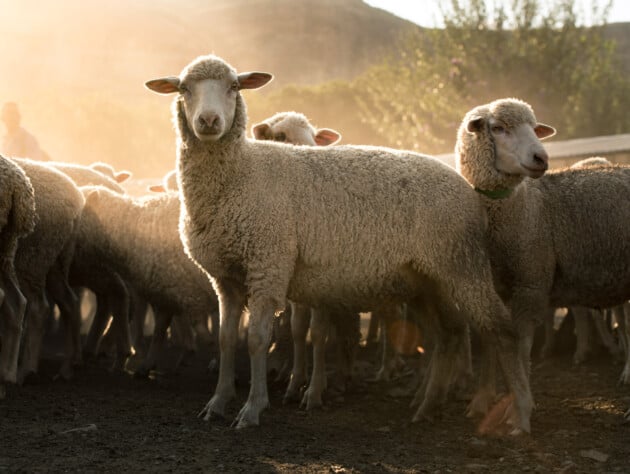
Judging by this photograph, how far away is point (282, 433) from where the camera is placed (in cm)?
558

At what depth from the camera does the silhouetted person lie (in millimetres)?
11797

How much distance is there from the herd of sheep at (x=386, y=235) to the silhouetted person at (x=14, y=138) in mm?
5419

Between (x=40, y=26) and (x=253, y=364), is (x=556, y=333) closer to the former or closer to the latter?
(x=253, y=364)

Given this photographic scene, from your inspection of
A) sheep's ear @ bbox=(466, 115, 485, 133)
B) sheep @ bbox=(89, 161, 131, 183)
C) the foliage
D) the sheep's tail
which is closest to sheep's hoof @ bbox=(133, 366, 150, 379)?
the sheep's tail

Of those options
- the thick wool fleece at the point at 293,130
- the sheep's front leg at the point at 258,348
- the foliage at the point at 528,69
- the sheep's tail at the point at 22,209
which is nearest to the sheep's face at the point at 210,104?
the sheep's front leg at the point at 258,348

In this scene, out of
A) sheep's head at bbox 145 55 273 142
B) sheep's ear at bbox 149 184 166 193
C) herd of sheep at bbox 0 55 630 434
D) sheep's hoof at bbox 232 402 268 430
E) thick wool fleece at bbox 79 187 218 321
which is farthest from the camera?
sheep's ear at bbox 149 184 166 193

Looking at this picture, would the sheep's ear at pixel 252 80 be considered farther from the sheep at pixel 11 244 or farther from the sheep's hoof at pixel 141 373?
the sheep's hoof at pixel 141 373

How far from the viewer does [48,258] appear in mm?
7574

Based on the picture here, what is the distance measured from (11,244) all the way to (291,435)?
8.61 ft

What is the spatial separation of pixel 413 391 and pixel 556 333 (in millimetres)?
2384

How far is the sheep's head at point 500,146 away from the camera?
241 inches

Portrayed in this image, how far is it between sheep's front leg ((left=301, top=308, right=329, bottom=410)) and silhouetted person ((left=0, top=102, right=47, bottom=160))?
651 centimetres

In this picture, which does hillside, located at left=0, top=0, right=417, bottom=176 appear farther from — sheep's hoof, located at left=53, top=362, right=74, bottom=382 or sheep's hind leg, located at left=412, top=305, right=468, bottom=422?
sheep's hind leg, located at left=412, top=305, right=468, bottom=422

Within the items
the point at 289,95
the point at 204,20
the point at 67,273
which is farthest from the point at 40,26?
the point at 67,273
